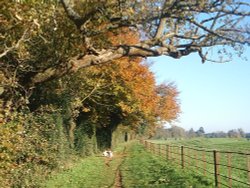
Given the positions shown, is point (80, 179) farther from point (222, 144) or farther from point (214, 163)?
point (222, 144)

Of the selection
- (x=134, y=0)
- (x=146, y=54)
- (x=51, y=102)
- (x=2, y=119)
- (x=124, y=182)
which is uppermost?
(x=134, y=0)

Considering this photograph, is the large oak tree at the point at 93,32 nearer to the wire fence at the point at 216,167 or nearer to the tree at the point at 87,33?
the tree at the point at 87,33

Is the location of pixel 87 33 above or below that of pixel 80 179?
above

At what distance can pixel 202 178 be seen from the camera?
18.3m

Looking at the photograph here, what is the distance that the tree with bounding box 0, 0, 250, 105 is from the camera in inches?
647

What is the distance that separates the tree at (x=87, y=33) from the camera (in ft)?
53.9

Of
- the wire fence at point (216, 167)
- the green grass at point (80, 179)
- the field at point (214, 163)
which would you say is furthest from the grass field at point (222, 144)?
the green grass at point (80, 179)

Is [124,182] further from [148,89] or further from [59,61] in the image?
[148,89]

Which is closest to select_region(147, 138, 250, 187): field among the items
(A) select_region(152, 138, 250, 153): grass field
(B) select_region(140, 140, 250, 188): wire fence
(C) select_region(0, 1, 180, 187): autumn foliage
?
(B) select_region(140, 140, 250, 188): wire fence

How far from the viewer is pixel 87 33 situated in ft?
57.9

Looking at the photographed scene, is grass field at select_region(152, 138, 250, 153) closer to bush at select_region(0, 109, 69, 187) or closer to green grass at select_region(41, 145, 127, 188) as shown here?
green grass at select_region(41, 145, 127, 188)

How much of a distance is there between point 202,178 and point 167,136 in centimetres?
12761

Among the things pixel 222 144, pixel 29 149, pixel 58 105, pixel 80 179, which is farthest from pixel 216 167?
pixel 222 144

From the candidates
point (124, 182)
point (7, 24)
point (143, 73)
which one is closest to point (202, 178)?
point (124, 182)
